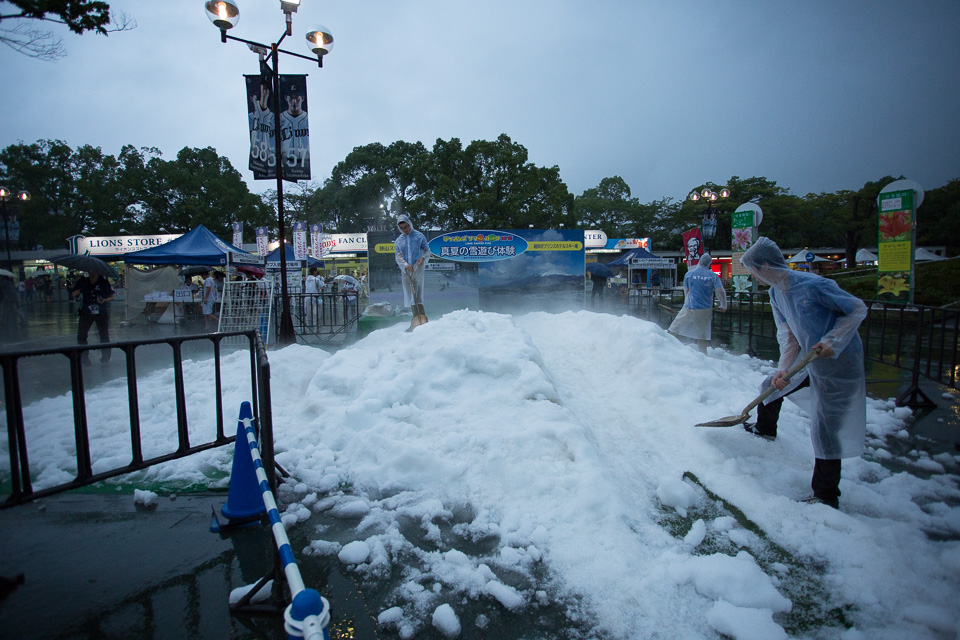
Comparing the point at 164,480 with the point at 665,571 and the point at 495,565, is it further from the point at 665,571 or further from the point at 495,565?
the point at 665,571

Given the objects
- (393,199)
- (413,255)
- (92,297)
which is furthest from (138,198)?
(413,255)

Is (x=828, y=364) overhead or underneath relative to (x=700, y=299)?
underneath

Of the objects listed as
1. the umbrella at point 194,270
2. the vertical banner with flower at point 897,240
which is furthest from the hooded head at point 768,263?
the umbrella at point 194,270

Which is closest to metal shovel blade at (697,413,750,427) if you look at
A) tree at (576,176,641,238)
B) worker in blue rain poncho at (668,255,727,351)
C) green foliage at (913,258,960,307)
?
worker in blue rain poncho at (668,255,727,351)

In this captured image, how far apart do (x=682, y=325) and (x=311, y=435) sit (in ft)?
22.1

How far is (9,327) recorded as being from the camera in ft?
39.8

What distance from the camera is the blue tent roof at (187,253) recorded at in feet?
45.4

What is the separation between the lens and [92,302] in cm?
812

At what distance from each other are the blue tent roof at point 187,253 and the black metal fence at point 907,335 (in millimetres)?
13182

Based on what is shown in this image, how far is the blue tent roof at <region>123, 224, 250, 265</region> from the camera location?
45.4 feet

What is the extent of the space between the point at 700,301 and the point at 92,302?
10807mm

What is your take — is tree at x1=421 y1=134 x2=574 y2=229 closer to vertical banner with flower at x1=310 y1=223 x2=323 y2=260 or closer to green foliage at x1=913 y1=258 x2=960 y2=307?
vertical banner with flower at x1=310 y1=223 x2=323 y2=260

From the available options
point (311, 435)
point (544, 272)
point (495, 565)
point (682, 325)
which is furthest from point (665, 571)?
point (544, 272)

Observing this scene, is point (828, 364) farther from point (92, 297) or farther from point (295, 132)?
point (92, 297)
